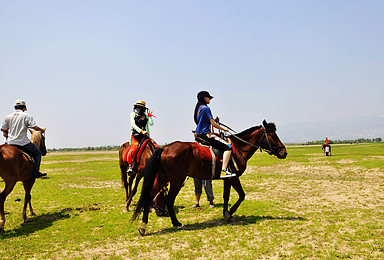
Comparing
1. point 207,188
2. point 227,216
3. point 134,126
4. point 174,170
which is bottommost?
point 227,216

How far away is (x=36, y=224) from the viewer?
822 cm

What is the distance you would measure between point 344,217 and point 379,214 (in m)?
1.39

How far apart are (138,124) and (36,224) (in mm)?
4589

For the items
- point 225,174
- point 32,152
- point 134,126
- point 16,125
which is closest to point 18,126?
point 16,125

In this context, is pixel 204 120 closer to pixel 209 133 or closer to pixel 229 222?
pixel 209 133

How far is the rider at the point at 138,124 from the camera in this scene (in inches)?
368

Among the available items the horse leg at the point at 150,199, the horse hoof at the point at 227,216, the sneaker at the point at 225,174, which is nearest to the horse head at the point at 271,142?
the sneaker at the point at 225,174

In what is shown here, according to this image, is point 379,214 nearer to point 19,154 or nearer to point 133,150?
point 133,150

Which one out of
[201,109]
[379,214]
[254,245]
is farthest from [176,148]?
[379,214]

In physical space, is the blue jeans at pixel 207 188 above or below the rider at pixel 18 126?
below

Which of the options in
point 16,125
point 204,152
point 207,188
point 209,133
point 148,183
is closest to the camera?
point 148,183

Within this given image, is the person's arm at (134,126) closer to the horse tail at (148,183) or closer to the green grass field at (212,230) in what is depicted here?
the horse tail at (148,183)

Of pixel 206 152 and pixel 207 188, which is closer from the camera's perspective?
pixel 206 152

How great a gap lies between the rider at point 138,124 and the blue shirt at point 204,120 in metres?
2.22
